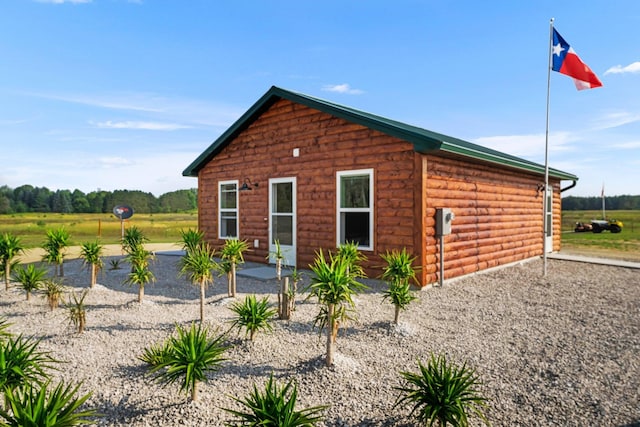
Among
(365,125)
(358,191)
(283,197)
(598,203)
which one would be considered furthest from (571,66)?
(598,203)

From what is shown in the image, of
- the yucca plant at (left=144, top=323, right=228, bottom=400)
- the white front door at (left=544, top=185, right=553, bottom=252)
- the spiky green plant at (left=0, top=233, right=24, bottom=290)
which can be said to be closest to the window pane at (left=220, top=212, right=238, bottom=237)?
the spiky green plant at (left=0, top=233, right=24, bottom=290)

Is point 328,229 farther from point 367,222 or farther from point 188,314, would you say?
point 188,314

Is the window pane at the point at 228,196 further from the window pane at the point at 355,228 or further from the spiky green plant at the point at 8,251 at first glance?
the spiky green plant at the point at 8,251

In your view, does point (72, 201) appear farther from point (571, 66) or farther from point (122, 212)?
point (571, 66)

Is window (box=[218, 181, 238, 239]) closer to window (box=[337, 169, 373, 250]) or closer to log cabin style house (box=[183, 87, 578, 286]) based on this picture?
log cabin style house (box=[183, 87, 578, 286])

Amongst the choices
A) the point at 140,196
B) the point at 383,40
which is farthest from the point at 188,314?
the point at 140,196

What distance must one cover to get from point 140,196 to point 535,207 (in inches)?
1810

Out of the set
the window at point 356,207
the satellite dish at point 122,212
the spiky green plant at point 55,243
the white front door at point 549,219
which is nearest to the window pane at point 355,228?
the window at point 356,207

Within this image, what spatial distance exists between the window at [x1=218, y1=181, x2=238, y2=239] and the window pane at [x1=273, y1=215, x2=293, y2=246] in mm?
1582

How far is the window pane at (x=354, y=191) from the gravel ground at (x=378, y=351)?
1.85 metres

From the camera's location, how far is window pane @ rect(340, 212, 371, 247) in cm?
804

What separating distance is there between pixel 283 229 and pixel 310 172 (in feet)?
5.56

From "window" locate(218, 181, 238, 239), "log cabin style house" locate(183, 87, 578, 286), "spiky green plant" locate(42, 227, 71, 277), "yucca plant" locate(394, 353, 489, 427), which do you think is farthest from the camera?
"window" locate(218, 181, 238, 239)

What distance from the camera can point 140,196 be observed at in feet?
156
